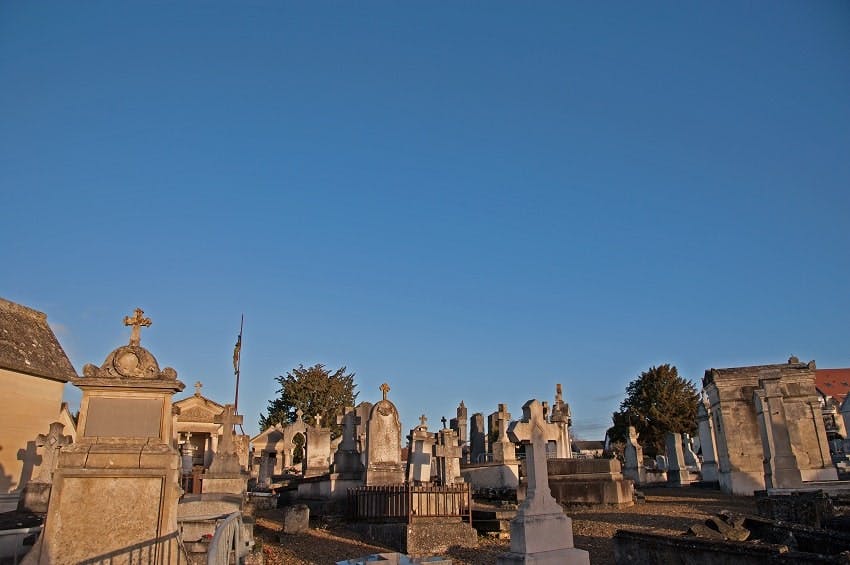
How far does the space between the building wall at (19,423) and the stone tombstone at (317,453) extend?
9.89 meters

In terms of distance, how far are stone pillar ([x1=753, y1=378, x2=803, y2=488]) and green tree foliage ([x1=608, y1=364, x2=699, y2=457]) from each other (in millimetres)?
25924

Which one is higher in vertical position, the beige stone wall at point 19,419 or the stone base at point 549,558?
the beige stone wall at point 19,419

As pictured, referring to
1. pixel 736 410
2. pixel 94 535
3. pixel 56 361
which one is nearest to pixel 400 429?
pixel 94 535

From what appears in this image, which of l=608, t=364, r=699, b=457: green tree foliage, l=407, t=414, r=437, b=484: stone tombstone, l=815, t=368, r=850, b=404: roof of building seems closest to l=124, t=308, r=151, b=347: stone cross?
l=407, t=414, r=437, b=484: stone tombstone

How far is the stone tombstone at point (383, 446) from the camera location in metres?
16.6

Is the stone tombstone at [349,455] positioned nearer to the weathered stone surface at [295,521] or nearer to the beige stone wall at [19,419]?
the weathered stone surface at [295,521]

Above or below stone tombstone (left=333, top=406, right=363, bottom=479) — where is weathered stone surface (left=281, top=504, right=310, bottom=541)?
below

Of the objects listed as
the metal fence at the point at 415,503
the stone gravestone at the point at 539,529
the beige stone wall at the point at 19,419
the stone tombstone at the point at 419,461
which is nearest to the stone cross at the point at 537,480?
the stone gravestone at the point at 539,529

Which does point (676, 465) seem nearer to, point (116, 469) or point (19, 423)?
point (116, 469)

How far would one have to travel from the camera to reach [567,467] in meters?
19.5

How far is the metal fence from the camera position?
12.8m

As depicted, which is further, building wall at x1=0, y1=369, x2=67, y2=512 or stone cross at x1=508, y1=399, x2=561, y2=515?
building wall at x1=0, y1=369, x2=67, y2=512

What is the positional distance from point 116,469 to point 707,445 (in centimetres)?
2692

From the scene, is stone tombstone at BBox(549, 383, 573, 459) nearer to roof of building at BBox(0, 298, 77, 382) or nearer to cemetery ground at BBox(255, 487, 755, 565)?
cemetery ground at BBox(255, 487, 755, 565)
